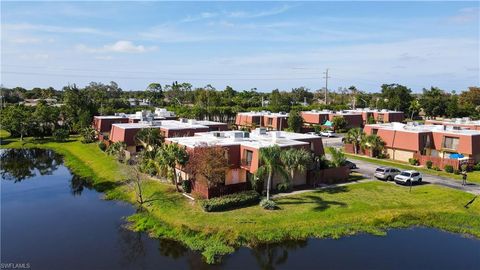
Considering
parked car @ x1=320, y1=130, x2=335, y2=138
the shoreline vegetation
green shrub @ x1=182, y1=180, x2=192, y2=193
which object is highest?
parked car @ x1=320, y1=130, x2=335, y2=138

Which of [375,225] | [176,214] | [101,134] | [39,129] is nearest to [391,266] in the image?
[375,225]

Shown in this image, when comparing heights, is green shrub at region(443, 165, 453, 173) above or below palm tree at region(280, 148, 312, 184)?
below

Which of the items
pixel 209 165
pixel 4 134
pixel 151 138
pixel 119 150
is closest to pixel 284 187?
pixel 209 165

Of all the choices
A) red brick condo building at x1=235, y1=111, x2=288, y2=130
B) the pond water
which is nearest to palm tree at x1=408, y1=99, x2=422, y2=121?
red brick condo building at x1=235, y1=111, x2=288, y2=130

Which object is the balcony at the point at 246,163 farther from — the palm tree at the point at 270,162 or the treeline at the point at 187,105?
the treeline at the point at 187,105

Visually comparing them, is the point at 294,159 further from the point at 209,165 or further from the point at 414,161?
the point at 414,161

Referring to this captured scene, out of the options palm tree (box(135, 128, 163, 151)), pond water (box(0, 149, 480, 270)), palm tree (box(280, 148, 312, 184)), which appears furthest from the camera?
palm tree (box(135, 128, 163, 151))

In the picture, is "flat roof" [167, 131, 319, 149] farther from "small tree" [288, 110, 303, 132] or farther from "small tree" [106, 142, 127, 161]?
"small tree" [288, 110, 303, 132]

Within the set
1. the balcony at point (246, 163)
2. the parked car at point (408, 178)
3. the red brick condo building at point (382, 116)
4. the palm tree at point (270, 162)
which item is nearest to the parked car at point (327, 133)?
the red brick condo building at point (382, 116)
